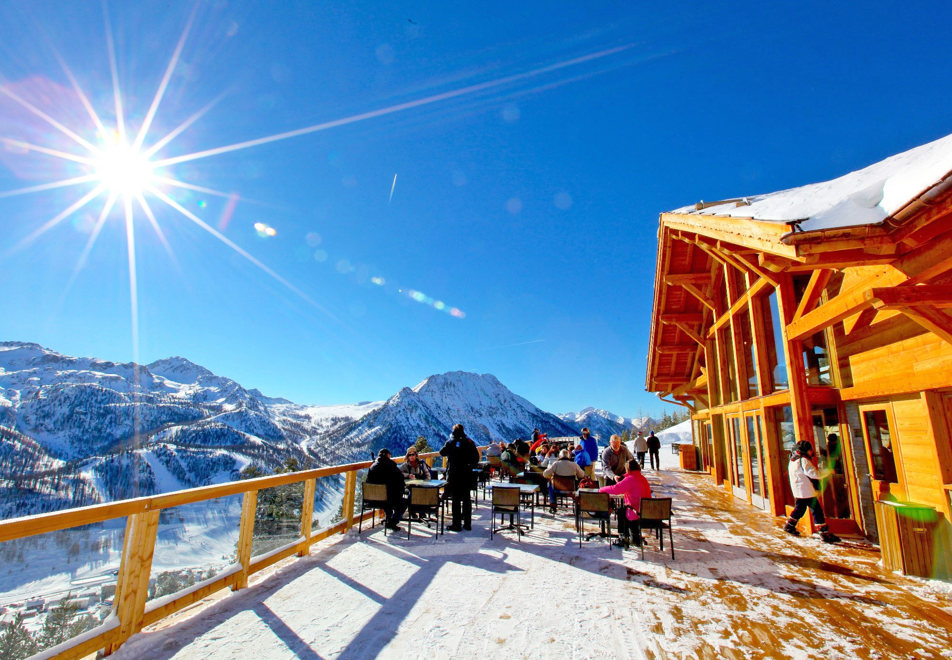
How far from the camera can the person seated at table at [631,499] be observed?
5922 millimetres

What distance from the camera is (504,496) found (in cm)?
680

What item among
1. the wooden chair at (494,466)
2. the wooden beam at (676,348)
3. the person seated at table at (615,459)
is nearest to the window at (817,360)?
the person seated at table at (615,459)

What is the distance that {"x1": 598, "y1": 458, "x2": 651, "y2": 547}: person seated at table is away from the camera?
5.92 m

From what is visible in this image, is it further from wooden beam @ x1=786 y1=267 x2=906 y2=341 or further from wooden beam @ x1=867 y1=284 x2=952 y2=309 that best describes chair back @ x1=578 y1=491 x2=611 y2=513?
wooden beam @ x1=867 y1=284 x2=952 y2=309

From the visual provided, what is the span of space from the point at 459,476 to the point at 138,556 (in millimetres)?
4603

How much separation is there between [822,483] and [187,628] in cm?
932

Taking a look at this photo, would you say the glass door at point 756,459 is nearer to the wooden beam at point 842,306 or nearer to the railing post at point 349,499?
the wooden beam at point 842,306

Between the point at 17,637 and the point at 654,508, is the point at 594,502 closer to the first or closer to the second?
the point at 654,508

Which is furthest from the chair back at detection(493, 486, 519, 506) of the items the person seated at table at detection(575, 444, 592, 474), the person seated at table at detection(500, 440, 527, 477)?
the person seated at table at detection(500, 440, 527, 477)

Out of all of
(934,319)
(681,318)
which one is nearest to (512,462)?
(934,319)

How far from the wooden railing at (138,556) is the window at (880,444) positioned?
8297mm

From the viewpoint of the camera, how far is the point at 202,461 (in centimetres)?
13950

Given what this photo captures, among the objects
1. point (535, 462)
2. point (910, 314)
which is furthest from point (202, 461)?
point (910, 314)

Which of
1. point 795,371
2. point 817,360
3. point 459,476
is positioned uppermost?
point 817,360
